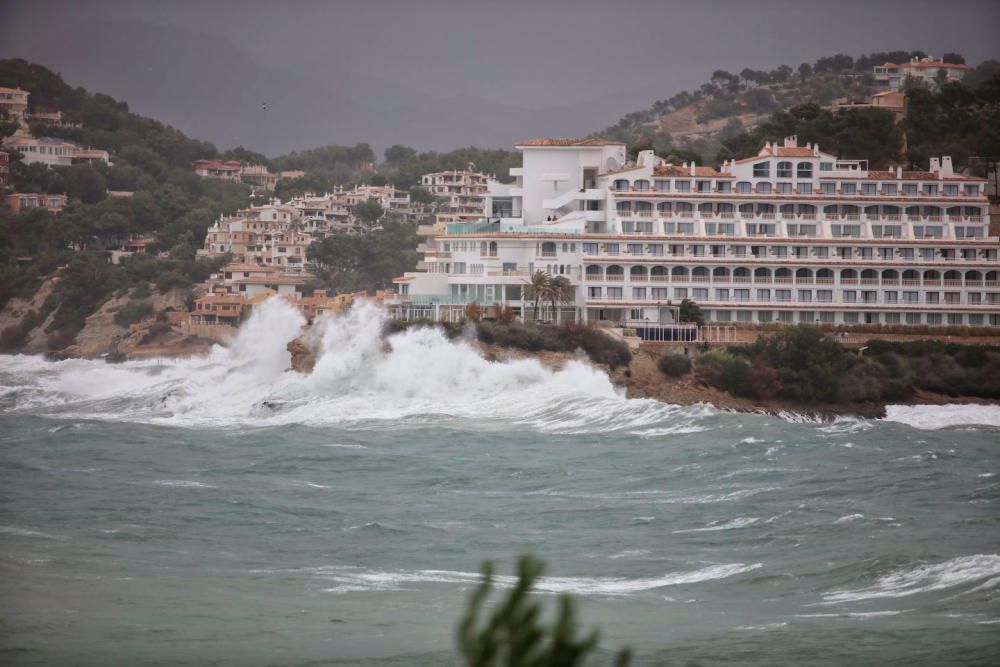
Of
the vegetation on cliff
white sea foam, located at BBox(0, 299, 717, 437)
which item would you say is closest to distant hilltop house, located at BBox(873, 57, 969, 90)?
the vegetation on cliff

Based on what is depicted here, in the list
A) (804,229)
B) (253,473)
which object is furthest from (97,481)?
(804,229)

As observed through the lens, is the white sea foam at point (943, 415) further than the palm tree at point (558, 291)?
No

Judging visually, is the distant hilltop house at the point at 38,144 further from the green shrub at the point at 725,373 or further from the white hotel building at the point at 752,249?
the green shrub at the point at 725,373

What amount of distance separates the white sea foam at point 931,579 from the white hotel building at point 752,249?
112ft

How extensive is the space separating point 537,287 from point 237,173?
97870 millimetres

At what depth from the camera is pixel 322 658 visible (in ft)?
104

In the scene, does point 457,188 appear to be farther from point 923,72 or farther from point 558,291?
point 558,291

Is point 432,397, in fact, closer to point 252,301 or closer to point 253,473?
point 253,473

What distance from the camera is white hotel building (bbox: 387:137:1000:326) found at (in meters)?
73.6

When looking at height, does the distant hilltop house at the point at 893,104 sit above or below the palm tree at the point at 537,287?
above

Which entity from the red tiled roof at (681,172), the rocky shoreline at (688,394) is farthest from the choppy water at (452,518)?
the red tiled roof at (681,172)

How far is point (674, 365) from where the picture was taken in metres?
66.8

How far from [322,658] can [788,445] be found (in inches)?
1096

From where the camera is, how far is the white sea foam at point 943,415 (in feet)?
214
